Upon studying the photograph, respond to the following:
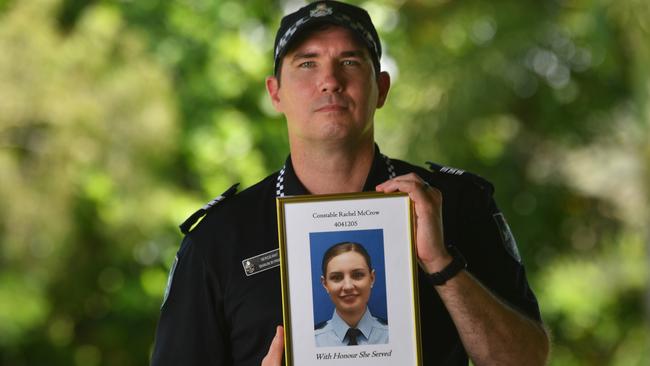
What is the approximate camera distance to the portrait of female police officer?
1.79 meters

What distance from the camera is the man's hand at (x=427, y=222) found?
173 cm

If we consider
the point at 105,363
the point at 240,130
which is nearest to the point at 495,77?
the point at 240,130

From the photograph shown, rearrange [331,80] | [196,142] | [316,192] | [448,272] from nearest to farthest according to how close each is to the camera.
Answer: [448,272] → [331,80] → [316,192] → [196,142]

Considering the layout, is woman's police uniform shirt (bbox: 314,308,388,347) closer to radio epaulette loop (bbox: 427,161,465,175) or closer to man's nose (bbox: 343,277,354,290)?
man's nose (bbox: 343,277,354,290)

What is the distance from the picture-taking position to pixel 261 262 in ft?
6.40

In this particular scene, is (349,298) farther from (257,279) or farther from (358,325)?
(257,279)

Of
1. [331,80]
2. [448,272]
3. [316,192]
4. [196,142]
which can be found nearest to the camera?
[448,272]

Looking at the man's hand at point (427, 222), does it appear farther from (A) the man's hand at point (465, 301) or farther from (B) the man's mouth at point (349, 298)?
(B) the man's mouth at point (349, 298)

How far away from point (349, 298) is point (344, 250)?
84 mm

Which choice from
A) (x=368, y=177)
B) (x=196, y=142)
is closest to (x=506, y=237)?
(x=368, y=177)

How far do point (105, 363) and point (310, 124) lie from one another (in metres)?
8.25

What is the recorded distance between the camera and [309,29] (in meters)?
1.93

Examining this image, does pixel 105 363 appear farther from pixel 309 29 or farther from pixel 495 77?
pixel 309 29

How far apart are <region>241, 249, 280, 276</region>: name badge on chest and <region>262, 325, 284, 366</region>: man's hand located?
181mm
